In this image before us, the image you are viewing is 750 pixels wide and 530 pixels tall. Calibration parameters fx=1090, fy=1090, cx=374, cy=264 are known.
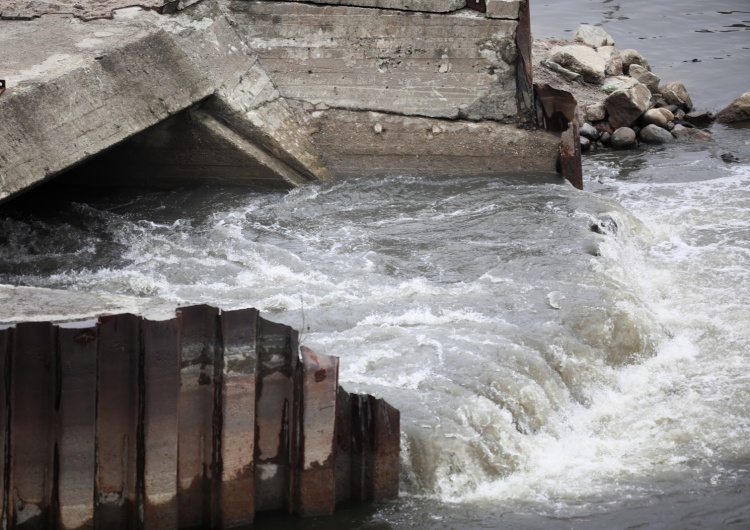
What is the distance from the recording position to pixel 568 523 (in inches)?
204

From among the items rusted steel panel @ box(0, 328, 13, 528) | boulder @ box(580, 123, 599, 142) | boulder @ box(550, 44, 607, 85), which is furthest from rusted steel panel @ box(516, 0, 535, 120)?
rusted steel panel @ box(0, 328, 13, 528)

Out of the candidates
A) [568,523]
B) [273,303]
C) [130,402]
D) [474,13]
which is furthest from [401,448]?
[474,13]

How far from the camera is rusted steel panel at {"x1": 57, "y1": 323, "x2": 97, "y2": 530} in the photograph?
4508 mm

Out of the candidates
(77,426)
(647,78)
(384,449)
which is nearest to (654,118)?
(647,78)

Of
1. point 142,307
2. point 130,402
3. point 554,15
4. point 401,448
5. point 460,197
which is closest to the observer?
point 130,402

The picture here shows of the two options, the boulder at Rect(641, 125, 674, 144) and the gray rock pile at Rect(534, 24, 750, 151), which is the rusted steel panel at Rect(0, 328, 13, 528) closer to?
the gray rock pile at Rect(534, 24, 750, 151)

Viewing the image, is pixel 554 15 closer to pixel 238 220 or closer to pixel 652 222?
pixel 652 222

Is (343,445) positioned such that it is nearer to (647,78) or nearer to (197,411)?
(197,411)

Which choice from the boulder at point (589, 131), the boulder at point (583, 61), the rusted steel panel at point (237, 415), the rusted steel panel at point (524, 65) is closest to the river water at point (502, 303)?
the rusted steel panel at point (237, 415)

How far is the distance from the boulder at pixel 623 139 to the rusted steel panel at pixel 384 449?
25.6 feet

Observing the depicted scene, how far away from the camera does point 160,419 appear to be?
4.67 m

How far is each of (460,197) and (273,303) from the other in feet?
9.11

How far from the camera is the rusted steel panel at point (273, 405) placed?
191 inches

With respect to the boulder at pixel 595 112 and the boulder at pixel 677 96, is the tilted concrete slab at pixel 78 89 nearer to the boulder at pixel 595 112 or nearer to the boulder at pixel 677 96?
the boulder at pixel 595 112
